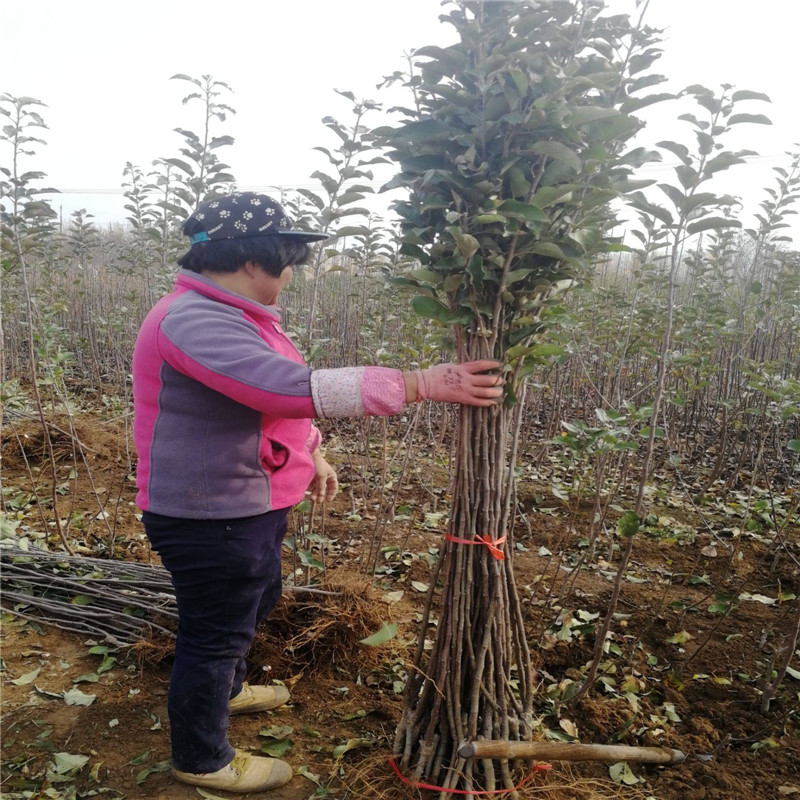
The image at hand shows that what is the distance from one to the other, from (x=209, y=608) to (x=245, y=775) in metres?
0.58

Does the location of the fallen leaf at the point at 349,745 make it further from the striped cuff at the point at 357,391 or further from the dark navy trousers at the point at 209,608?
the striped cuff at the point at 357,391

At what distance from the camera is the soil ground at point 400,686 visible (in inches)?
76.4

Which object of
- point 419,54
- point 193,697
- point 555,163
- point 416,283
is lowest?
point 193,697

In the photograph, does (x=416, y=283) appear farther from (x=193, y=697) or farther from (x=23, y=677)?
(x=23, y=677)

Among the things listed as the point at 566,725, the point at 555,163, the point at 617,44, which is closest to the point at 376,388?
the point at 555,163

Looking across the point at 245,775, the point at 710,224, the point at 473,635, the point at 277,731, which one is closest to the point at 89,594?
the point at 277,731

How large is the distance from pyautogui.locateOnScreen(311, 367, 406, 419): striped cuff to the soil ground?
114 centimetres

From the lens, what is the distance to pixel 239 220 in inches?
66.3

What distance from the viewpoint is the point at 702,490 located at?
14.8ft

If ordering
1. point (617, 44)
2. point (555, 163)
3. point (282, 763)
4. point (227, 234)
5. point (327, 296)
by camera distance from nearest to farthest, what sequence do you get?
point (555, 163) < point (227, 234) < point (617, 44) < point (282, 763) < point (327, 296)

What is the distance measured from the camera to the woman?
1523mm

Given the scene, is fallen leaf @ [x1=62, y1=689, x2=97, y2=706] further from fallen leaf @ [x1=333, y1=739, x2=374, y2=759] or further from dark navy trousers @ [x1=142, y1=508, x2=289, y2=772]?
fallen leaf @ [x1=333, y1=739, x2=374, y2=759]

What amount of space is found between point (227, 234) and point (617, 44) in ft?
4.21

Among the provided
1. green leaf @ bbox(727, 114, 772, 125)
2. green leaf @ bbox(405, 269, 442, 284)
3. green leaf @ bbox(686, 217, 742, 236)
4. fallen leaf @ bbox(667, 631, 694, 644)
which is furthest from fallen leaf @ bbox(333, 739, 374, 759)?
green leaf @ bbox(727, 114, 772, 125)
